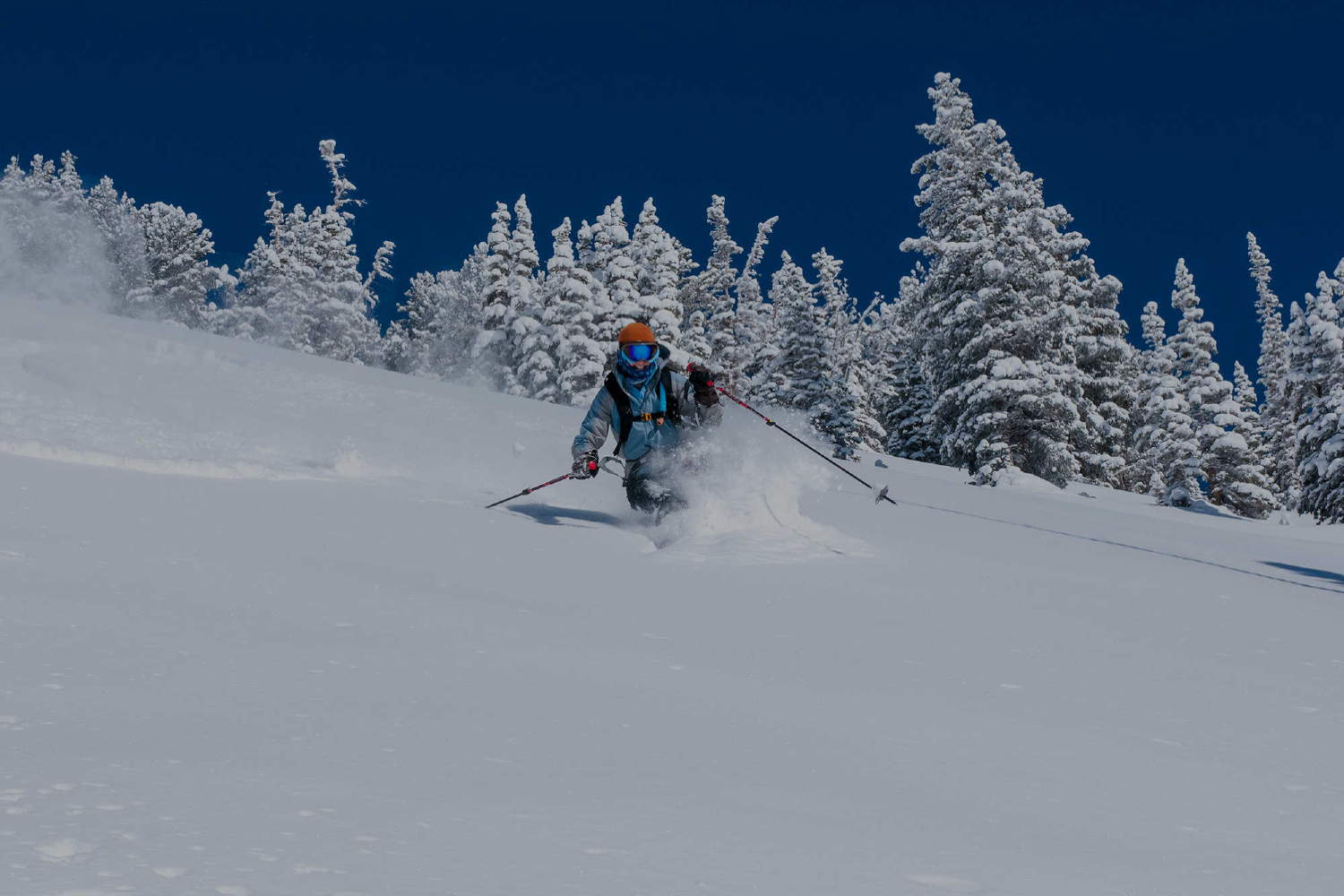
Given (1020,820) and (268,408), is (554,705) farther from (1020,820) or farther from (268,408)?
(268,408)

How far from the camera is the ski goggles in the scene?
855cm

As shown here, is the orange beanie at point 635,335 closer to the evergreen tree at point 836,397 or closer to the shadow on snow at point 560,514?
the shadow on snow at point 560,514

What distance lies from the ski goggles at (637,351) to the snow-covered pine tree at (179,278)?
58.0 meters

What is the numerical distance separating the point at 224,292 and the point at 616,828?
64.8 metres

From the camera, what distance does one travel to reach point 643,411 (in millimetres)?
8766

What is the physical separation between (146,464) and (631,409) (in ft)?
13.9

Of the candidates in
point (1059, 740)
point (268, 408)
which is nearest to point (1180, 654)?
point (1059, 740)

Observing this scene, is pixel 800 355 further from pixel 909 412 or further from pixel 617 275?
pixel 909 412

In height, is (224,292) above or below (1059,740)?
above

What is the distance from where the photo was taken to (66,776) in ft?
7.23

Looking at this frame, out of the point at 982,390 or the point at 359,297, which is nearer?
the point at 982,390

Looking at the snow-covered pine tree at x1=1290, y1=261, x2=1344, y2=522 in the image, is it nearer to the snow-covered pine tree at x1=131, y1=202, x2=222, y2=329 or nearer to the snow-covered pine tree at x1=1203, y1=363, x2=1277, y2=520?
the snow-covered pine tree at x1=1203, y1=363, x2=1277, y2=520

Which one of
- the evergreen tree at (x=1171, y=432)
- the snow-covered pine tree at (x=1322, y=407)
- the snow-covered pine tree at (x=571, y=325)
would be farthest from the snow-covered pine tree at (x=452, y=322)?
the snow-covered pine tree at (x=1322, y=407)

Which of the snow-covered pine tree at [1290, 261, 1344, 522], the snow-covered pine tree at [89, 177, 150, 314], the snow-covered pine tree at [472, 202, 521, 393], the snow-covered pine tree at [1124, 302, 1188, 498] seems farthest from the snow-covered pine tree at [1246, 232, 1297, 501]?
the snow-covered pine tree at [89, 177, 150, 314]
